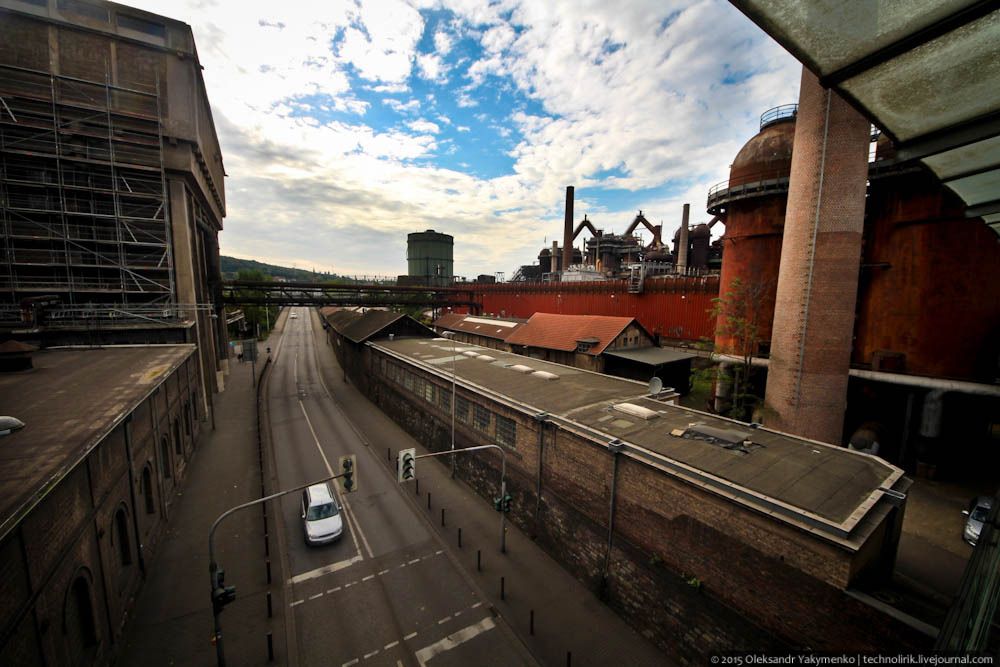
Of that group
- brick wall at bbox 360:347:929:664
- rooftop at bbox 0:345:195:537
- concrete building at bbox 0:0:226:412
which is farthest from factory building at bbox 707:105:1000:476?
concrete building at bbox 0:0:226:412

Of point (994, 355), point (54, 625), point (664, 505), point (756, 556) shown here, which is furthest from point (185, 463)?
point (994, 355)

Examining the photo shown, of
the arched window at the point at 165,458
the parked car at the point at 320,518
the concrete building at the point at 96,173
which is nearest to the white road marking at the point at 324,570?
the parked car at the point at 320,518

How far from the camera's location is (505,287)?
5878 centimetres

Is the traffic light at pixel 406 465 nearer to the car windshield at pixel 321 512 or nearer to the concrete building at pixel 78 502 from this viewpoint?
the car windshield at pixel 321 512

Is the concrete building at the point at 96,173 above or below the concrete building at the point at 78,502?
above

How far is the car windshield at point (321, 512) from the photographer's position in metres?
16.8

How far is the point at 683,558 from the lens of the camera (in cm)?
1162

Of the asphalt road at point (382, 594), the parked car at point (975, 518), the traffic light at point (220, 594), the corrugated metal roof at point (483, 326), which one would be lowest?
the asphalt road at point (382, 594)

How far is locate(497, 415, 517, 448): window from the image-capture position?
17.8 metres

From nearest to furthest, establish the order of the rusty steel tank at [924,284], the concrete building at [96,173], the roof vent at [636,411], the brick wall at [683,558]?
the brick wall at [683,558] < the roof vent at [636,411] < the rusty steel tank at [924,284] < the concrete building at [96,173]

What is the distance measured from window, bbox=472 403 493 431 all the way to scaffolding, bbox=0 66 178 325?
2070 centimetres

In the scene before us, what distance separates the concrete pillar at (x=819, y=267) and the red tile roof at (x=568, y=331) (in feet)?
38.1

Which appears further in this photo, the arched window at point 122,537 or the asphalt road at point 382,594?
the arched window at point 122,537

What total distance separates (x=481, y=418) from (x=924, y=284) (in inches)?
885
